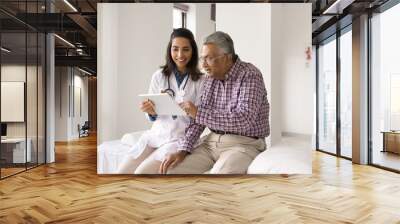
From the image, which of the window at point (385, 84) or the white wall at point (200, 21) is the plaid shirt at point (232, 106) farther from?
the window at point (385, 84)

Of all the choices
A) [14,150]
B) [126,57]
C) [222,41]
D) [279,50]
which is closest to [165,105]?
[126,57]

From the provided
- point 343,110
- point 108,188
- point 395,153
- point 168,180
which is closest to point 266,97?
point 168,180

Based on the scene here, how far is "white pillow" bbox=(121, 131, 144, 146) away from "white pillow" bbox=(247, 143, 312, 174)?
141 centimetres

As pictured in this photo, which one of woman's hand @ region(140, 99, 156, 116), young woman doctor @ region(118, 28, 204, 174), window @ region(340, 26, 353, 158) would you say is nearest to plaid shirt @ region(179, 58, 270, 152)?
young woman doctor @ region(118, 28, 204, 174)

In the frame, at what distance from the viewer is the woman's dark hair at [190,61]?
4832 mm

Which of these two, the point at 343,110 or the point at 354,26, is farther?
the point at 343,110

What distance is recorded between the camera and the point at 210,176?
5262 mm

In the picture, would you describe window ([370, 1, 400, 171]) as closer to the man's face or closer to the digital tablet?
the man's face

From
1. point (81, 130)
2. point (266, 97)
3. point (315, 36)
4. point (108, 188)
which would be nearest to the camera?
point (108, 188)

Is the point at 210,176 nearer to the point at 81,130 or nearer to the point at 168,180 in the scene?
the point at 168,180

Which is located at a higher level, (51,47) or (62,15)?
(62,15)

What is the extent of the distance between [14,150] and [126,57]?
2.31 m

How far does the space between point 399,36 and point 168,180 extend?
3952 mm

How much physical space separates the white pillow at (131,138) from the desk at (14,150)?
178cm
